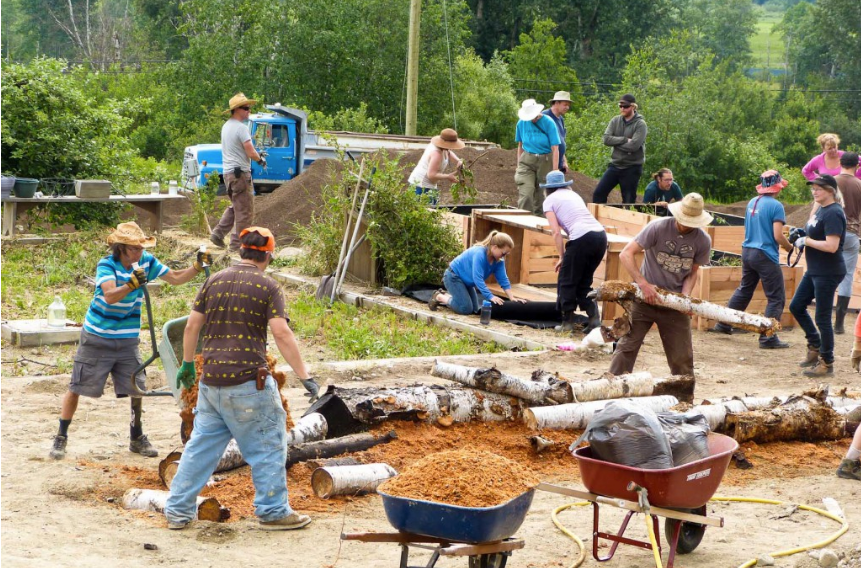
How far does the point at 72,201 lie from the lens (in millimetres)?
18125

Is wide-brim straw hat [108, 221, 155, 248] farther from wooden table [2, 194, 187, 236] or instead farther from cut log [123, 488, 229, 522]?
wooden table [2, 194, 187, 236]

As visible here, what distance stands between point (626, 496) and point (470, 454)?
0.83m

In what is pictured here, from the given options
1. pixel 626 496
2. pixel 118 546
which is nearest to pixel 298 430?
pixel 118 546

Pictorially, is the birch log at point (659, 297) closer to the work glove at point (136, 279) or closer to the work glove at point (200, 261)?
the work glove at point (200, 261)

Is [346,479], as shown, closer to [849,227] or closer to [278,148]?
[849,227]

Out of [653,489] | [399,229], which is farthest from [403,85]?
[653,489]

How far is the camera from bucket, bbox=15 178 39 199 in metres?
17.4

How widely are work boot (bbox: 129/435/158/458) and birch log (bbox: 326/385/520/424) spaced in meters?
1.32

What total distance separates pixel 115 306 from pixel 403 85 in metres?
29.4

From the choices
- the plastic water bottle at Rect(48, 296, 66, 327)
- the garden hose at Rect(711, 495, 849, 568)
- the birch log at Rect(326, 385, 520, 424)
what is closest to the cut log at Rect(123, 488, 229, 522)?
the birch log at Rect(326, 385, 520, 424)

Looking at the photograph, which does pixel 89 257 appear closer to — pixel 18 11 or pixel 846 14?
pixel 846 14

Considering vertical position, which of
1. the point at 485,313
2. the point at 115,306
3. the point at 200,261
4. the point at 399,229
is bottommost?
the point at 485,313

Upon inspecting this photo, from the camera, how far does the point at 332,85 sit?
35.8m

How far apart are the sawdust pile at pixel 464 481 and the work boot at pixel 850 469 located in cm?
324
